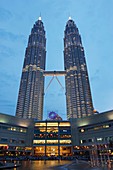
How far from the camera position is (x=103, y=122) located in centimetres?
7712

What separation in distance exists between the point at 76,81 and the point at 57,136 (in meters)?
76.4

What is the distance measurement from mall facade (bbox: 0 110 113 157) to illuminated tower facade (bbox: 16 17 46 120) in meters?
55.6

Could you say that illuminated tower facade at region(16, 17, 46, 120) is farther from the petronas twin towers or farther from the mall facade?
the mall facade

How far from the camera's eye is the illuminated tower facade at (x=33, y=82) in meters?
144

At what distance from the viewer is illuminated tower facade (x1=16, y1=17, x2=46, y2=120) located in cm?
14362

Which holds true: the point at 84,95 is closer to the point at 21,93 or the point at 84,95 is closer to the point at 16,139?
the point at 21,93

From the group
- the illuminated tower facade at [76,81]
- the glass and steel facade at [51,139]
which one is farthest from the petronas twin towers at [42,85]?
the glass and steel facade at [51,139]

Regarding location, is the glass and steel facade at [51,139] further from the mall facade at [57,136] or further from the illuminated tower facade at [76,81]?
the illuminated tower facade at [76,81]

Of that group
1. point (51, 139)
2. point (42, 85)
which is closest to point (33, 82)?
point (42, 85)

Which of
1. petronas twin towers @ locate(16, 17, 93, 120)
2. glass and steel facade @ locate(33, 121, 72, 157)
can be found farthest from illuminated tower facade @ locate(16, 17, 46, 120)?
glass and steel facade @ locate(33, 121, 72, 157)

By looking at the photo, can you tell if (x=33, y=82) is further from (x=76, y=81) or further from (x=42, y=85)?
(x=76, y=81)

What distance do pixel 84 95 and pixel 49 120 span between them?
62668 mm

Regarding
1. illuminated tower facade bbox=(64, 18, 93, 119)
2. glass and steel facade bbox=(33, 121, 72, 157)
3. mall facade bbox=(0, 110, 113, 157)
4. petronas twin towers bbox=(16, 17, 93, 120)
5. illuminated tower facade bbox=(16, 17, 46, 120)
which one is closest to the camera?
mall facade bbox=(0, 110, 113, 157)

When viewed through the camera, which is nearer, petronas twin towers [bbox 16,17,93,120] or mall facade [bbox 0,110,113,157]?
mall facade [bbox 0,110,113,157]
